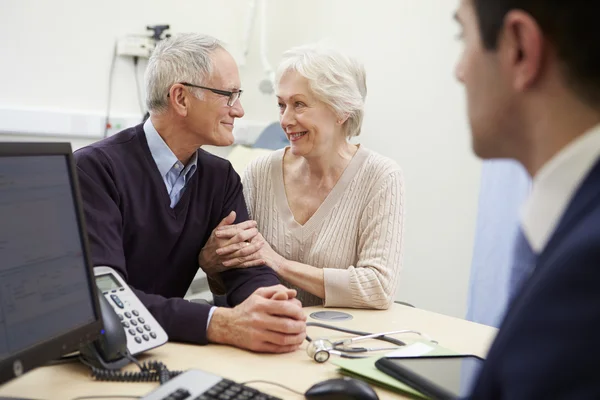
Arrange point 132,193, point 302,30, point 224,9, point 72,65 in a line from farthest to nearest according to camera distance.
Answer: point 302,30 → point 224,9 → point 72,65 → point 132,193

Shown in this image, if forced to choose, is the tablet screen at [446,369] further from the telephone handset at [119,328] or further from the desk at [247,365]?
the telephone handset at [119,328]

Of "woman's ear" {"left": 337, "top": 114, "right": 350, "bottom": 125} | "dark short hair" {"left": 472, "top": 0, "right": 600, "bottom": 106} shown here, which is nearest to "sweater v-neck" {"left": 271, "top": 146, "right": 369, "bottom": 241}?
"woman's ear" {"left": 337, "top": 114, "right": 350, "bottom": 125}

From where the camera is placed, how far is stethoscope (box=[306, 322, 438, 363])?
1.22m

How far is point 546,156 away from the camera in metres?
0.63

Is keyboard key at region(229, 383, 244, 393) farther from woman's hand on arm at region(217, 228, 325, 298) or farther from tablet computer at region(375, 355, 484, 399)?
woman's hand on arm at region(217, 228, 325, 298)

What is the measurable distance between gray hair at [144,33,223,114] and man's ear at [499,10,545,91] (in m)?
1.23

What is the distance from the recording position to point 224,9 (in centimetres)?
329

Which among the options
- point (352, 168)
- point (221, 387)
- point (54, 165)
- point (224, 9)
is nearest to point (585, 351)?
point (221, 387)

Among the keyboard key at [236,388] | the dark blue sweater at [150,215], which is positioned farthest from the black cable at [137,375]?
the dark blue sweater at [150,215]

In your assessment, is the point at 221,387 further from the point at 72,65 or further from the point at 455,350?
the point at 72,65

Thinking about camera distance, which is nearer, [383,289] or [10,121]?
[383,289]

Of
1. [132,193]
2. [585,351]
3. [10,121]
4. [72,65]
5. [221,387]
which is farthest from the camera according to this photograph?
[72,65]

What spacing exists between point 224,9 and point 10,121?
1.32 meters

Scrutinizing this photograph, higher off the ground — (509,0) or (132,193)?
(509,0)
